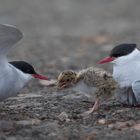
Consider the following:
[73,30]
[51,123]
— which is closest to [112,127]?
[51,123]

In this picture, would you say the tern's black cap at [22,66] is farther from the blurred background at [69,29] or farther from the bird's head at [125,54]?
the blurred background at [69,29]

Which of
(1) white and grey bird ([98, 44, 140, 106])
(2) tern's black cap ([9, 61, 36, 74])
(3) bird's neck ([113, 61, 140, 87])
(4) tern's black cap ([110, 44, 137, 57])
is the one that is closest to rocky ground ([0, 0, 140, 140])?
(1) white and grey bird ([98, 44, 140, 106])

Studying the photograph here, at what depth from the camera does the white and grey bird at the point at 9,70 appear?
568 cm

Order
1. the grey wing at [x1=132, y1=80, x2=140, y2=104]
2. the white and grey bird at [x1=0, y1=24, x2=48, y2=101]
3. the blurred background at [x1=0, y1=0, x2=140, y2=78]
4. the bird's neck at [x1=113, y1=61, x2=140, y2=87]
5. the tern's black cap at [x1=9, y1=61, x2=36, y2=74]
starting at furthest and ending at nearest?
the blurred background at [x1=0, y1=0, x2=140, y2=78] < the tern's black cap at [x1=9, y1=61, x2=36, y2=74] < the bird's neck at [x1=113, y1=61, x2=140, y2=87] < the grey wing at [x1=132, y1=80, x2=140, y2=104] < the white and grey bird at [x1=0, y1=24, x2=48, y2=101]

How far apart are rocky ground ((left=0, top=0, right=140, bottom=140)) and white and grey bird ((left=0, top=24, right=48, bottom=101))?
0.27 metres

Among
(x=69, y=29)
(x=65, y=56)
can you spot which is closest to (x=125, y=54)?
(x=65, y=56)

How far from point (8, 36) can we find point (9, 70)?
412mm

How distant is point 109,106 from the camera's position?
21.2 ft

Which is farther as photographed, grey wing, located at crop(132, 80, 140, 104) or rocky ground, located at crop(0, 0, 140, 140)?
grey wing, located at crop(132, 80, 140, 104)

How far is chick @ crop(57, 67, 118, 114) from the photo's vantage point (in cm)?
615

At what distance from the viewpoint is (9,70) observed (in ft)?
19.7

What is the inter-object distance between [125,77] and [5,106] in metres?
1.28

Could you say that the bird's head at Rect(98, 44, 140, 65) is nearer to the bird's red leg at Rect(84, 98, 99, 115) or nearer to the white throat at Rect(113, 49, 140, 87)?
the white throat at Rect(113, 49, 140, 87)

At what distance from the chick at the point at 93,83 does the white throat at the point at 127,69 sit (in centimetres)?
11
